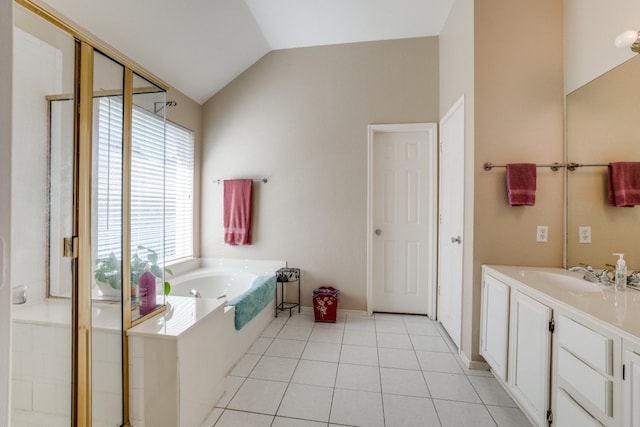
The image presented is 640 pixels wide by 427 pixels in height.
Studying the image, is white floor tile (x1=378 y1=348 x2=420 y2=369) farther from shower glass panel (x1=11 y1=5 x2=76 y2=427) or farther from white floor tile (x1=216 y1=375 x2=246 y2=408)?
shower glass panel (x1=11 y1=5 x2=76 y2=427)

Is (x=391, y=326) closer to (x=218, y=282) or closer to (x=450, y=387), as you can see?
(x=450, y=387)

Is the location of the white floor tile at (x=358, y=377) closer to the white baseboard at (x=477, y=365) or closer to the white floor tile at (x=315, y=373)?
the white floor tile at (x=315, y=373)

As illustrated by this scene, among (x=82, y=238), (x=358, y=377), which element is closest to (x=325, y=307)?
(x=358, y=377)

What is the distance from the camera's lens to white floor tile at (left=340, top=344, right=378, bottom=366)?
7.08 feet

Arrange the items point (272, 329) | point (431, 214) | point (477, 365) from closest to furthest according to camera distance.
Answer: point (477, 365) → point (272, 329) → point (431, 214)

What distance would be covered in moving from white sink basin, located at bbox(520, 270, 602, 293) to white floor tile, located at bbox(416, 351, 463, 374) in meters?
0.90

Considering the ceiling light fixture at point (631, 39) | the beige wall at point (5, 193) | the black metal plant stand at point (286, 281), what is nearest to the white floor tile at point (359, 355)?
the black metal plant stand at point (286, 281)

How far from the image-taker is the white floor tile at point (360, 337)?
246 cm

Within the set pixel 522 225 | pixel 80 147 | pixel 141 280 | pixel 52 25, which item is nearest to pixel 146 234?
pixel 141 280

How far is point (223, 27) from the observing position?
→ 2533 mm

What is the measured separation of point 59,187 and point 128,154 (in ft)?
1.13

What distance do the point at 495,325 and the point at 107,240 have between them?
2.36 metres

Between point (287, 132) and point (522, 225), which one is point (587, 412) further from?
point (287, 132)

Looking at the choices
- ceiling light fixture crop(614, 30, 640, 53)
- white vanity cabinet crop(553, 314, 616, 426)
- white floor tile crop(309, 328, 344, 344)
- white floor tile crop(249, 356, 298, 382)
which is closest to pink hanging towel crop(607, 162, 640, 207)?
ceiling light fixture crop(614, 30, 640, 53)
